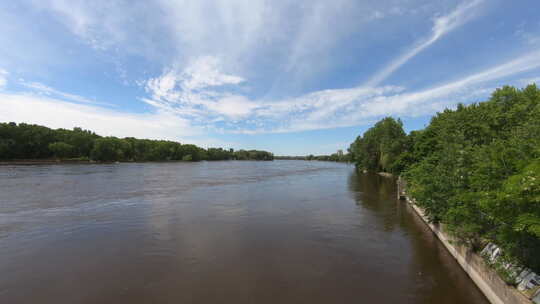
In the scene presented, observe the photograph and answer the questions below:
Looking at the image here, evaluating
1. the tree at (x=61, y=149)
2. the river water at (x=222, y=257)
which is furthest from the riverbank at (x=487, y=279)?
the tree at (x=61, y=149)

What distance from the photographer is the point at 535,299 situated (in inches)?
171

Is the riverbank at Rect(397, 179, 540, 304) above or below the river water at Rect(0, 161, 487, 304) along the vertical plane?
above

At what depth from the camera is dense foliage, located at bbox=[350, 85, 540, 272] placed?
4.37 metres

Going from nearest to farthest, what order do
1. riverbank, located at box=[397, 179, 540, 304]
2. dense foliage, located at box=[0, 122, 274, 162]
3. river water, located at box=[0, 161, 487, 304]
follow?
riverbank, located at box=[397, 179, 540, 304] < river water, located at box=[0, 161, 487, 304] < dense foliage, located at box=[0, 122, 274, 162]

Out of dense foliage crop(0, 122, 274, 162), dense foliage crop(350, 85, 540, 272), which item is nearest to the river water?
dense foliage crop(350, 85, 540, 272)

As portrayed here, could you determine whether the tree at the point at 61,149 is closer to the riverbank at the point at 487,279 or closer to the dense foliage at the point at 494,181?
the dense foliage at the point at 494,181

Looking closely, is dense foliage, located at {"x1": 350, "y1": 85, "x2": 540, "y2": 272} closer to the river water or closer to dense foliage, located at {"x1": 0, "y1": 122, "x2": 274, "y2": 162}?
the river water

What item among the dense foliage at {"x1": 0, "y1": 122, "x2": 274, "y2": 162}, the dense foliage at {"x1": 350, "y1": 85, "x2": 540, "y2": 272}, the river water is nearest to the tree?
the dense foliage at {"x1": 0, "y1": 122, "x2": 274, "y2": 162}

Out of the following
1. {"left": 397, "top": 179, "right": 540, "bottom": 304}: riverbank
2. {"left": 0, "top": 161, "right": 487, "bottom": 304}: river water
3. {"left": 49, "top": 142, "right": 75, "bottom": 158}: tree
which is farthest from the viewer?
{"left": 49, "top": 142, "right": 75, "bottom": 158}: tree

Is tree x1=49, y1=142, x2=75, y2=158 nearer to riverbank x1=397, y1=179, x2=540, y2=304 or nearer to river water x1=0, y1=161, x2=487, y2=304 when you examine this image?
river water x1=0, y1=161, x2=487, y2=304

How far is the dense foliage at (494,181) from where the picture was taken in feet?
14.3

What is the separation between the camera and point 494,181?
18.8ft

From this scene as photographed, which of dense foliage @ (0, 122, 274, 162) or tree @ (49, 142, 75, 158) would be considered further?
tree @ (49, 142, 75, 158)

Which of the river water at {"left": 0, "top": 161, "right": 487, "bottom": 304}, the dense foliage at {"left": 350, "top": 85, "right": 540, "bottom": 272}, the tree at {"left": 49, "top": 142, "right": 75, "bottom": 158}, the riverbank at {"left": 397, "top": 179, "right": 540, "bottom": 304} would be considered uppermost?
the tree at {"left": 49, "top": 142, "right": 75, "bottom": 158}
